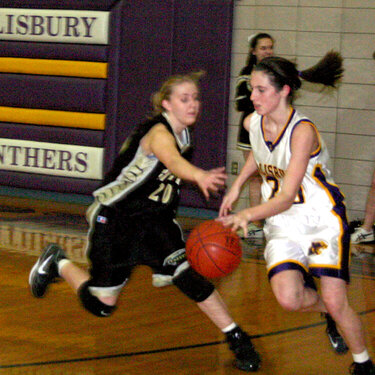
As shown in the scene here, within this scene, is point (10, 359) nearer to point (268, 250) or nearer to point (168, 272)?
point (168, 272)

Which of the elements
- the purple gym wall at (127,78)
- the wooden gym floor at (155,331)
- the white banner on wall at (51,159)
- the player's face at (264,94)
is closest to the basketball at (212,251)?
the wooden gym floor at (155,331)

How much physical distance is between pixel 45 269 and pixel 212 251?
104 centimetres

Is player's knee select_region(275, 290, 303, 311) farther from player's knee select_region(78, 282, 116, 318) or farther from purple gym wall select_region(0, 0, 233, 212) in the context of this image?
purple gym wall select_region(0, 0, 233, 212)

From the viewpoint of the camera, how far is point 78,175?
25.5 feet

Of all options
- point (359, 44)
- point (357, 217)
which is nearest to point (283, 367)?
point (357, 217)

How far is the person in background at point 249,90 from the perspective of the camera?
242 inches

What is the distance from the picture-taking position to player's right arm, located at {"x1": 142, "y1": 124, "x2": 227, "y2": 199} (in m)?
2.89

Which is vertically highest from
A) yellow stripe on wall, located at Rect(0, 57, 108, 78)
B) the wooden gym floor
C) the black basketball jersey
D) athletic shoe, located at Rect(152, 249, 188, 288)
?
yellow stripe on wall, located at Rect(0, 57, 108, 78)

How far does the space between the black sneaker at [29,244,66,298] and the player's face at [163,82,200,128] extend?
0.99 metres

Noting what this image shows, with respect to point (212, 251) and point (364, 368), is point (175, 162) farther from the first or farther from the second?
point (364, 368)

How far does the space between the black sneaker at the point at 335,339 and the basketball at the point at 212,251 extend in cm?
62

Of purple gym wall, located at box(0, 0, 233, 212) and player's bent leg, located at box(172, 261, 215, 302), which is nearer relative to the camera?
player's bent leg, located at box(172, 261, 215, 302)

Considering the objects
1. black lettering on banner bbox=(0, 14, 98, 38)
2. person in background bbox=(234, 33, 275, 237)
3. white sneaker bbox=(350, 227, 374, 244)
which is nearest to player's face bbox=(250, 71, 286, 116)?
person in background bbox=(234, 33, 275, 237)

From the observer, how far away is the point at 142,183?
3461 mm
